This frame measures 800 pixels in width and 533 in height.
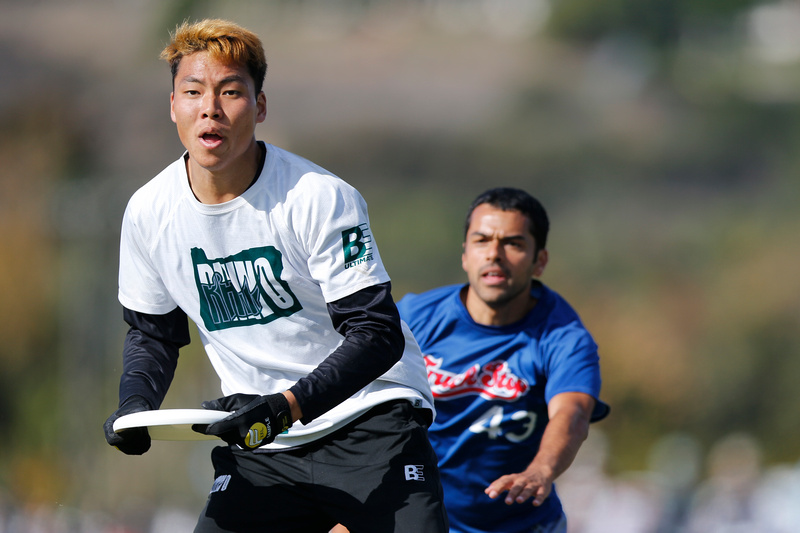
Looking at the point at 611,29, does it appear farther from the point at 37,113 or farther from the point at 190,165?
the point at 190,165

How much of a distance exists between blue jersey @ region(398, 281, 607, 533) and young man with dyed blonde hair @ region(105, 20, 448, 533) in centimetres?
110

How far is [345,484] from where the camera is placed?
266 cm

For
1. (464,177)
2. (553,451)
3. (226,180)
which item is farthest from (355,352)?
(464,177)

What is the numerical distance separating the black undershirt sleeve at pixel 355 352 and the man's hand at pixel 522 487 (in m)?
0.58

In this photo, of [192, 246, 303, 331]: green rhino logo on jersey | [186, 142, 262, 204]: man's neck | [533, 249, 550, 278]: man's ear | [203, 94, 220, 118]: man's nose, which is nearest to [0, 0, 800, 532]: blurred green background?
[533, 249, 550, 278]: man's ear

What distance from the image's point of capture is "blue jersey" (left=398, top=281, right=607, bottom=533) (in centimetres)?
390

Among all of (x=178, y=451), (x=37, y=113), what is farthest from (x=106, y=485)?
(x=37, y=113)

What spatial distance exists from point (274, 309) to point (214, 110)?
57 cm

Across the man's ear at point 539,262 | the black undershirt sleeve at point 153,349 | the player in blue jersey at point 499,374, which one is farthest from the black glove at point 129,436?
the man's ear at point 539,262

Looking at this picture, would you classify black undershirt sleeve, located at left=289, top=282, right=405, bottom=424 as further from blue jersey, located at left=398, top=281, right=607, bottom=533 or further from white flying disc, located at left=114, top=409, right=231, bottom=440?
blue jersey, located at left=398, top=281, right=607, bottom=533

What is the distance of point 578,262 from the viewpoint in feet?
42.8

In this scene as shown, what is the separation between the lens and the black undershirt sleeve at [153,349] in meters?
2.80

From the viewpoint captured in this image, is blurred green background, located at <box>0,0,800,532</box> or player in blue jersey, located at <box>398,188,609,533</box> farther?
blurred green background, located at <box>0,0,800,532</box>

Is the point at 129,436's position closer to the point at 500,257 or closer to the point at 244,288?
the point at 244,288
